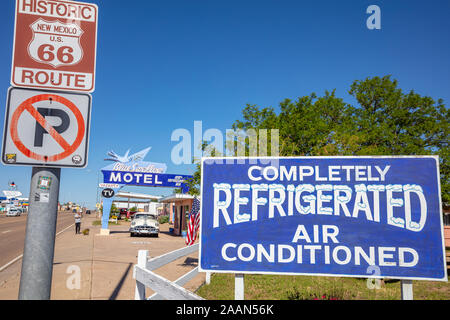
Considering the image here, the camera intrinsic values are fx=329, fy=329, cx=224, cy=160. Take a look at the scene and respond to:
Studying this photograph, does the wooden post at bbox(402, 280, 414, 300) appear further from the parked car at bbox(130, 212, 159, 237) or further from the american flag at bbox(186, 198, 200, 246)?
the parked car at bbox(130, 212, 159, 237)

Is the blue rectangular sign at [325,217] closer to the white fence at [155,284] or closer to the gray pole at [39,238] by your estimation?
the white fence at [155,284]

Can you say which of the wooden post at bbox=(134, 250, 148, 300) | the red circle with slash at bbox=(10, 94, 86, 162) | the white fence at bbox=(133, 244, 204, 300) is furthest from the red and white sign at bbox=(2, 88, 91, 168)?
the wooden post at bbox=(134, 250, 148, 300)

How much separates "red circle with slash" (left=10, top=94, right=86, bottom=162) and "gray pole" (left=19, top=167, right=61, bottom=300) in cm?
13

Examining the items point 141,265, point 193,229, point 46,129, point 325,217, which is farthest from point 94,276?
point 46,129

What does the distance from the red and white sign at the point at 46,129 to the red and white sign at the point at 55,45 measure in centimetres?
11

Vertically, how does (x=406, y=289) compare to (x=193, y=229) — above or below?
above

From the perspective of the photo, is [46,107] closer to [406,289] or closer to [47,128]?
[47,128]

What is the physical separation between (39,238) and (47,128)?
2.77 ft

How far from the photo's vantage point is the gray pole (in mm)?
2318

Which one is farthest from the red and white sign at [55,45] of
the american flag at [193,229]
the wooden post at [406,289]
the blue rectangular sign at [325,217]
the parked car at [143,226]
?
the parked car at [143,226]

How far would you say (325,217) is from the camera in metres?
4.70

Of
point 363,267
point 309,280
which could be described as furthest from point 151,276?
point 309,280
